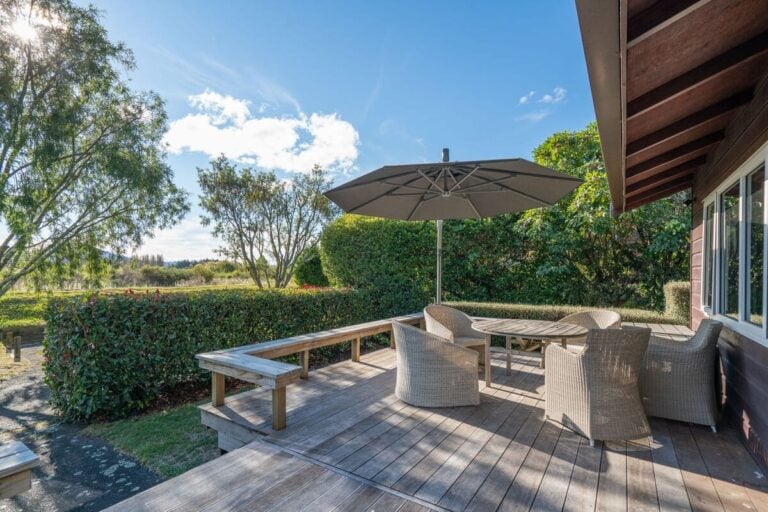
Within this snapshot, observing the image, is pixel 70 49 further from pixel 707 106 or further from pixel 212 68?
pixel 707 106

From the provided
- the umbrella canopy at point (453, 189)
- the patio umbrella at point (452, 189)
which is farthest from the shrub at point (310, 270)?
the umbrella canopy at point (453, 189)

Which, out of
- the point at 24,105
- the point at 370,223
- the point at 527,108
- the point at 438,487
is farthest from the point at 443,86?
Answer: the point at 24,105

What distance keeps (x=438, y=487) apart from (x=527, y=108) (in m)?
8.48

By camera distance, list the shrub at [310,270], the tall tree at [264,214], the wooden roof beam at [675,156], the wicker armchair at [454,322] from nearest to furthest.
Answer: the wooden roof beam at [675,156], the wicker armchair at [454,322], the tall tree at [264,214], the shrub at [310,270]

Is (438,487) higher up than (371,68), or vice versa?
(371,68)

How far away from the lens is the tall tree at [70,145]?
7.29m

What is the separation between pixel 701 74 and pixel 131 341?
5291 millimetres

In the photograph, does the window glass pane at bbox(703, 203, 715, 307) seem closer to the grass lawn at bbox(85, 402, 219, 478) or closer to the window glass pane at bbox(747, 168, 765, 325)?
the window glass pane at bbox(747, 168, 765, 325)

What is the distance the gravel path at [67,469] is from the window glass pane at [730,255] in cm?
501

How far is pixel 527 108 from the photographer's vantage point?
8.47 m

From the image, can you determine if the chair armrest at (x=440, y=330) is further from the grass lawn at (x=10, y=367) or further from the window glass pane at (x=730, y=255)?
the grass lawn at (x=10, y=367)

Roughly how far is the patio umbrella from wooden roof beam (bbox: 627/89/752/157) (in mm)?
549

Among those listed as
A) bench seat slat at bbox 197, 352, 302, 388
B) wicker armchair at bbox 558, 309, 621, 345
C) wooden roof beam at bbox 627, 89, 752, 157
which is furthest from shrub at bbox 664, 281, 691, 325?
bench seat slat at bbox 197, 352, 302, 388

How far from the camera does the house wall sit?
2.31 meters
